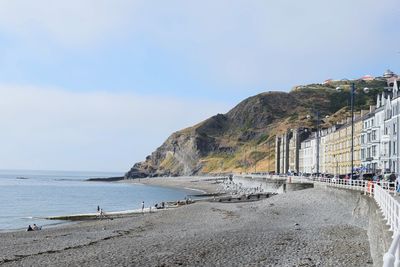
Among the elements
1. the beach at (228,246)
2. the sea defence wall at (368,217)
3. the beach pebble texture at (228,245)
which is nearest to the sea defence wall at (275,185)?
the sea defence wall at (368,217)

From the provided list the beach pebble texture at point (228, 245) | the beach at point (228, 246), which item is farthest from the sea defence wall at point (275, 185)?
the beach at point (228, 246)

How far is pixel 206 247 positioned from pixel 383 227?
9686mm

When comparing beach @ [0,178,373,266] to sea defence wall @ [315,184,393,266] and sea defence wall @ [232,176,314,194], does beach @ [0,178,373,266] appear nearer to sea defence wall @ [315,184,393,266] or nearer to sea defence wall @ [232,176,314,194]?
sea defence wall @ [315,184,393,266]

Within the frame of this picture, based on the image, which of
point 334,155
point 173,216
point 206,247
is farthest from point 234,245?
point 334,155

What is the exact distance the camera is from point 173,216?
4619cm

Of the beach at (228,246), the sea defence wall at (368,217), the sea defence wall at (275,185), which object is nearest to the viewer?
the sea defence wall at (368,217)

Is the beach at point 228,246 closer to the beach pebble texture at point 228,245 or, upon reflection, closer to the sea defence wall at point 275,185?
the beach pebble texture at point 228,245

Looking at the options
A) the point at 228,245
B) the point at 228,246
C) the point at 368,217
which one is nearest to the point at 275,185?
the point at 368,217

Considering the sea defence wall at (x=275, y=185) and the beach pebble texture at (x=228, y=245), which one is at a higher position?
the sea defence wall at (x=275, y=185)

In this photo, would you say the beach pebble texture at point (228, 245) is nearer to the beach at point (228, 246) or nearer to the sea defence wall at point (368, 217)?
the beach at point (228, 246)

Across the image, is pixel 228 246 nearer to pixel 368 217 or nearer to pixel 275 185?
pixel 368 217

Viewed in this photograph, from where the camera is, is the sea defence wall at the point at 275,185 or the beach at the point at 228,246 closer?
the beach at the point at 228,246

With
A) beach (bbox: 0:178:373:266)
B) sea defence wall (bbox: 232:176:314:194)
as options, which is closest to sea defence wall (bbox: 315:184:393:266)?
beach (bbox: 0:178:373:266)

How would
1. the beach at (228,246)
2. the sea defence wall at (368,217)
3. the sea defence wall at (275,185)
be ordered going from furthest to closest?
1. the sea defence wall at (275,185)
2. the beach at (228,246)
3. the sea defence wall at (368,217)
